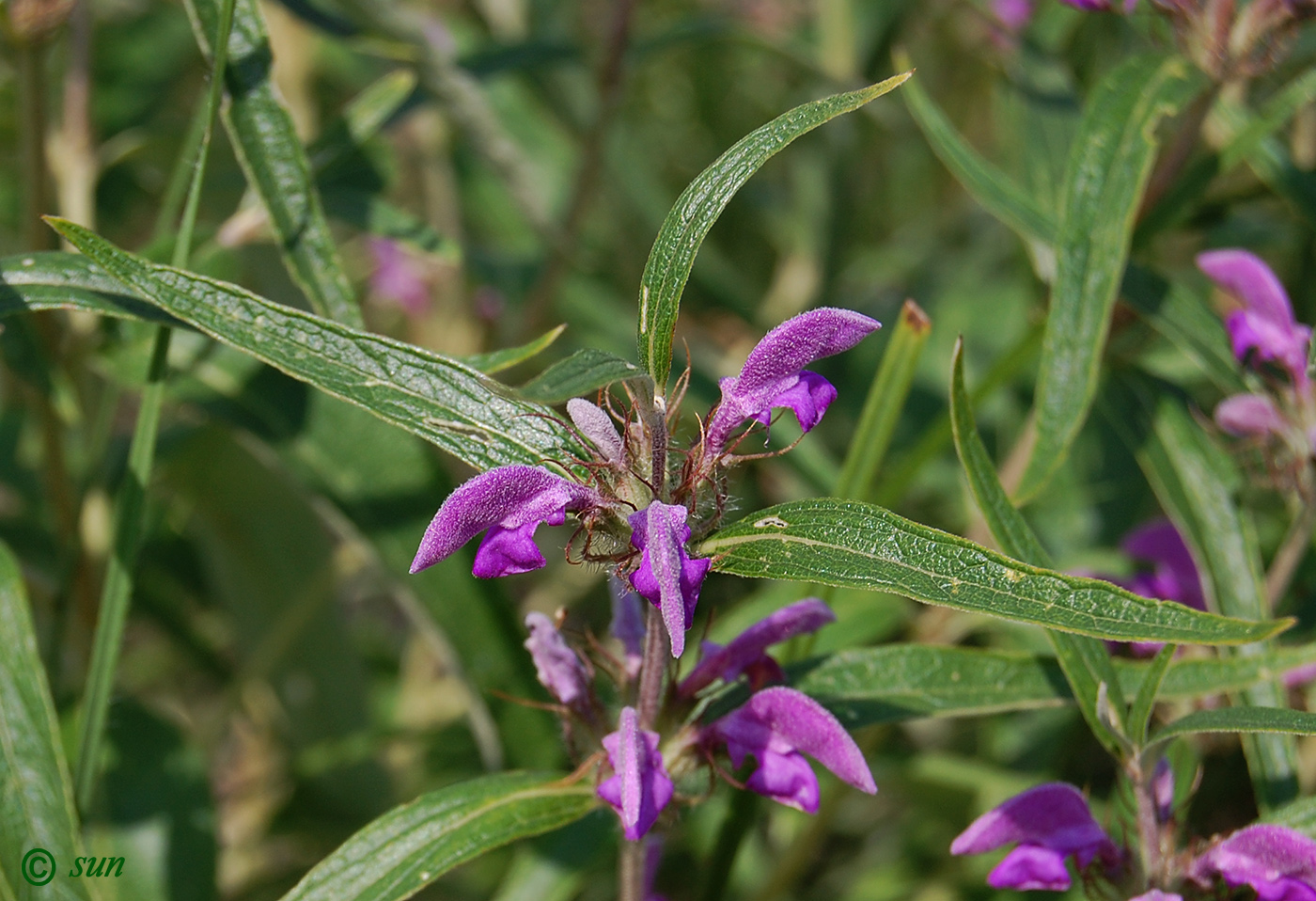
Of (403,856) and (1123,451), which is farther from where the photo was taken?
(1123,451)

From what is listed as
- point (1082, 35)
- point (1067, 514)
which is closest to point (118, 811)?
point (1067, 514)

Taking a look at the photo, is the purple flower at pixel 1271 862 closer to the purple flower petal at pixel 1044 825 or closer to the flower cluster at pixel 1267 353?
the purple flower petal at pixel 1044 825

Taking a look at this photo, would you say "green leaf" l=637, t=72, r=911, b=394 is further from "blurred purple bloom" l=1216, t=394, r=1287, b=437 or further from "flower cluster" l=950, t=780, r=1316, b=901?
"blurred purple bloom" l=1216, t=394, r=1287, b=437

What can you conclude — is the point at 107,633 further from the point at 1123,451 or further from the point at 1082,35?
the point at 1082,35

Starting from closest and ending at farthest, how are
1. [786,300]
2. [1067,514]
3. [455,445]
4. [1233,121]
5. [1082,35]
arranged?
1. [455,445]
2. [1233,121]
3. [1067,514]
4. [1082,35]
5. [786,300]

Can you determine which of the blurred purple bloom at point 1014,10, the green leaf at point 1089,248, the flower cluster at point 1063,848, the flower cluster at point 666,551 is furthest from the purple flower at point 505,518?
the blurred purple bloom at point 1014,10

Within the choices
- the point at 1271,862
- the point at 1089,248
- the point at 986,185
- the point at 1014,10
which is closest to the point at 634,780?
the point at 1271,862

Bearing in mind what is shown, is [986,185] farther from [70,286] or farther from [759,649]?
[70,286]

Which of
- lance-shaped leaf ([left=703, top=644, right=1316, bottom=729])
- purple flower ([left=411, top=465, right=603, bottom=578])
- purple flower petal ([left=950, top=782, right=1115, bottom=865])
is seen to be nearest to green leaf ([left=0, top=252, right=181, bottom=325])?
purple flower ([left=411, top=465, right=603, bottom=578])
